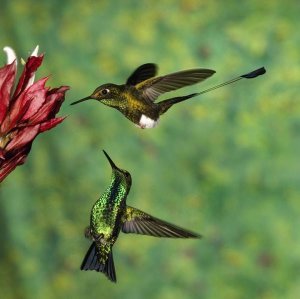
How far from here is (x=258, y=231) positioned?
2.35m

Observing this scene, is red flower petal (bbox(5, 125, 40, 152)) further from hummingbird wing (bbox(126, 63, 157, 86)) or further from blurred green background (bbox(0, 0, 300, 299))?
blurred green background (bbox(0, 0, 300, 299))

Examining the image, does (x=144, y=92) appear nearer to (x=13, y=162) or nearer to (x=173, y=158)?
(x=13, y=162)

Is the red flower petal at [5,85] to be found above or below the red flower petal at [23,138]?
above

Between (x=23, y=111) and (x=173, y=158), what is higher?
(x=173, y=158)

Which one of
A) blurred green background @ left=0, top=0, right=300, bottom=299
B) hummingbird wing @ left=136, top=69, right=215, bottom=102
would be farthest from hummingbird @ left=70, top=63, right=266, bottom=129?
blurred green background @ left=0, top=0, right=300, bottom=299

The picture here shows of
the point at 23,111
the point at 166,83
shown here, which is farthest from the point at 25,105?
A: the point at 166,83

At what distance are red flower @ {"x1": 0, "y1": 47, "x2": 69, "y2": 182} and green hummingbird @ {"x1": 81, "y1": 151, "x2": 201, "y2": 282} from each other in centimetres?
5

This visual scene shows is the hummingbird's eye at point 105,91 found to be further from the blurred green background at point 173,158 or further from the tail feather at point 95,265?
the blurred green background at point 173,158

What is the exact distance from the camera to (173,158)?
2354 mm

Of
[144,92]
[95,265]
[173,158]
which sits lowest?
[95,265]

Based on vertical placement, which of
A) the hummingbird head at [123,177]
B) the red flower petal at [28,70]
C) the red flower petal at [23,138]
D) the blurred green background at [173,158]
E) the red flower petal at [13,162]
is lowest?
the red flower petal at [13,162]

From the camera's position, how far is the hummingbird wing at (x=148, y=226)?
46 centimetres

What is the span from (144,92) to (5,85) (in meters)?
0.10

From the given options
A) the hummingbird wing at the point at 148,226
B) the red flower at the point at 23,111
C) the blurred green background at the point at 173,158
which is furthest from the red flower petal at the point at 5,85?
the blurred green background at the point at 173,158
